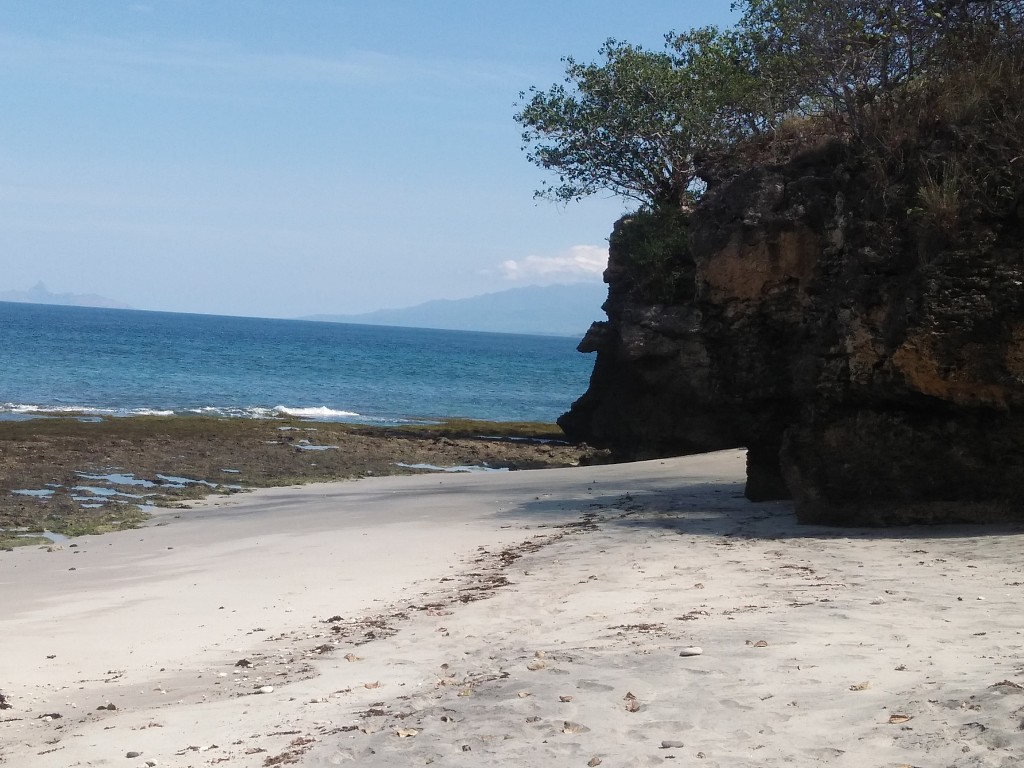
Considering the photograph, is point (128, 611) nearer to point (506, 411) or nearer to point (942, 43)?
point (942, 43)

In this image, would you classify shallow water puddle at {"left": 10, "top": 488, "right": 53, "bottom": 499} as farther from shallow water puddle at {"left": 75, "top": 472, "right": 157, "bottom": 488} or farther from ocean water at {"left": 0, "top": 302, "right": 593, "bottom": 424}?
ocean water at {"left": 0, "top": 302, "right": 593, "bottom": 424}

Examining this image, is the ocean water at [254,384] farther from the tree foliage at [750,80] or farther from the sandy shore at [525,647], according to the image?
the sandy shore at [525,647]

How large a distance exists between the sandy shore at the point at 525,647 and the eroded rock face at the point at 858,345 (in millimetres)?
612

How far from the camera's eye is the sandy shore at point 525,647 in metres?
4.36

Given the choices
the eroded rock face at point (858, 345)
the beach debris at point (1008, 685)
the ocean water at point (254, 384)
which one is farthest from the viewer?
the ocean water at point (254, 384)

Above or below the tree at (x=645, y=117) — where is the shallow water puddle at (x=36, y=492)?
below

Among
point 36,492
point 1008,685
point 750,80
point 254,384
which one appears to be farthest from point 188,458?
point 254,384

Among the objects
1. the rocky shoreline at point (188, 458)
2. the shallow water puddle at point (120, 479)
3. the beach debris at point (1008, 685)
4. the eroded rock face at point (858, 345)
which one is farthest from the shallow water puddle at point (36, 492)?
the beach debris at point (1008, 685)

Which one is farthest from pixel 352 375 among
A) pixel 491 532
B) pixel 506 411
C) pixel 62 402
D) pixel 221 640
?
pixel 221 640

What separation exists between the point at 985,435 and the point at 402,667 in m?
6.50

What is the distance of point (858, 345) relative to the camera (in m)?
10.0

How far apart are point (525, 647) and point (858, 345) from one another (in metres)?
5.51

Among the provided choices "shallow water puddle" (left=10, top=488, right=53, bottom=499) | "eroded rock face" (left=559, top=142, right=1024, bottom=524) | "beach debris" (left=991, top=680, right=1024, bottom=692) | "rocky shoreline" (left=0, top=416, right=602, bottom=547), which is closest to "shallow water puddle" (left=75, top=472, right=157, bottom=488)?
"rocky shoreline" (left=0, top=416, right=602, bottom=547)

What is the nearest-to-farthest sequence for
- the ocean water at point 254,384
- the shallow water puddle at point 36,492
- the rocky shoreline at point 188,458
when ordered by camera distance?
1. the rocky shoreline at point 188,458
2. the shallow water puddle at point 36,492
3. the ocean water at point 254,384
